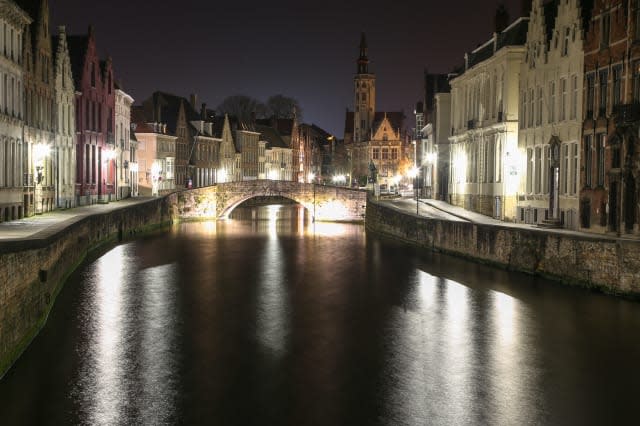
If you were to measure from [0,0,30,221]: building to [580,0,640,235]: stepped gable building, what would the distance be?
20.4 meters

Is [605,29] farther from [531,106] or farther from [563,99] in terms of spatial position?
[531,106]

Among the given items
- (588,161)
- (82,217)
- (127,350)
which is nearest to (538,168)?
(588,161)

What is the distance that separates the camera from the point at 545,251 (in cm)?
2845

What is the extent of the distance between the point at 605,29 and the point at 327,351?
676 inches

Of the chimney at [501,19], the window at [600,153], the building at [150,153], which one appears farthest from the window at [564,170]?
the building at [150,153]

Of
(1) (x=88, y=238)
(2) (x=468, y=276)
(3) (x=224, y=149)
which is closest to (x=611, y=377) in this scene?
(2) (x=468, y=276)

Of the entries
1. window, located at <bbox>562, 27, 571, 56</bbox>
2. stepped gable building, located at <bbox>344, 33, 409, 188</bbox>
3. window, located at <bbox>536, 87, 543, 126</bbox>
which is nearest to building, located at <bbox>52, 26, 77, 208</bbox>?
window, located at <bbox>536, 87, 543, 126</bbox>

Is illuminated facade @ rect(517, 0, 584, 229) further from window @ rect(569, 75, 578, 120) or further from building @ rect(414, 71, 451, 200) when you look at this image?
building @ rect(414, 71, 451, 200)

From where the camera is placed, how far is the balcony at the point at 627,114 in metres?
28.6

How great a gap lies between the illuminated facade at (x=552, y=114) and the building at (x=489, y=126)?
2.50 ft

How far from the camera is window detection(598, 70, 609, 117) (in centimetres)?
3102

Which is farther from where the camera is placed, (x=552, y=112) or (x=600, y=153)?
(x=552, y=112)

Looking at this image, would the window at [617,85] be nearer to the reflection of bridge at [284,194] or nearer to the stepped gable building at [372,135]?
the reflection of bridge at [284,194]

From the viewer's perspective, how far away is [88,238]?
1357 inches
